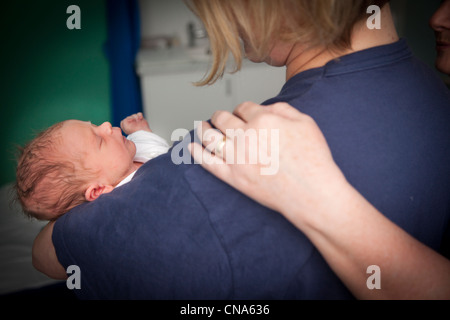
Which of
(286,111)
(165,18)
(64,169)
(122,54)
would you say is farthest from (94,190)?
(165,18)

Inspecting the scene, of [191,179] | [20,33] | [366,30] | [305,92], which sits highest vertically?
[20,33]

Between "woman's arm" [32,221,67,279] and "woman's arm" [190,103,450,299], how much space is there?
41 centimetres

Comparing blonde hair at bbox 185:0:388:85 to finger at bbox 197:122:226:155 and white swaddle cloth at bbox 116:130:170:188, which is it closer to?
finger at bbox 197:122:226:155

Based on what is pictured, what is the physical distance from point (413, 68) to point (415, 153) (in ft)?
0.54

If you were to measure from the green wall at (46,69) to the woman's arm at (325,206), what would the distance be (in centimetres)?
228

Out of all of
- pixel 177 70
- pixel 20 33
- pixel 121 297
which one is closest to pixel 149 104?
pixel 177 70

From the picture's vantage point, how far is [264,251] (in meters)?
0.56

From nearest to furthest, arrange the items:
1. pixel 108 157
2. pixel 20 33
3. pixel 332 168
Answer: pixel 332 168
pixel 108 157
pixel 20 33

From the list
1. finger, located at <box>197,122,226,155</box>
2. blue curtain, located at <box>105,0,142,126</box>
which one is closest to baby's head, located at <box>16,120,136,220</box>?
finger, located at <box>197,122,226,155</box>

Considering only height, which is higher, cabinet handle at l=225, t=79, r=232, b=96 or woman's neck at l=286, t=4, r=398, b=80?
woman's neck at l=286, t=4, r=398, b=80

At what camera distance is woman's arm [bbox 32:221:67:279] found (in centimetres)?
72

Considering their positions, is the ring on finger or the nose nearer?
the ring on finger

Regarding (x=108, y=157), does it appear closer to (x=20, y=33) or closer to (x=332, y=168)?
(x=332, y=168)

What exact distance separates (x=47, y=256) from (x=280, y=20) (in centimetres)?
67
